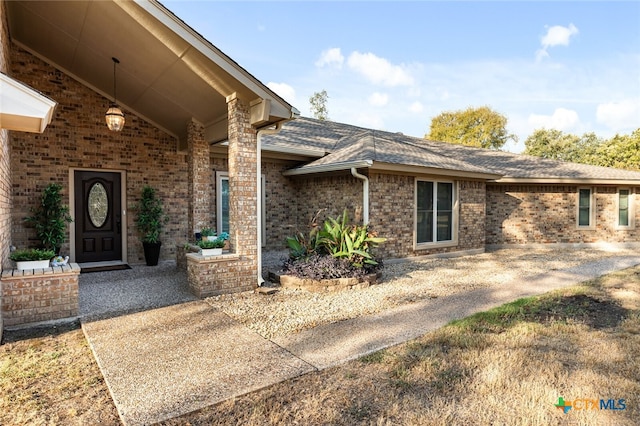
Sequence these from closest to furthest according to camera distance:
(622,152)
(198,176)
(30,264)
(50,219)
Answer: (30,264) < (50,219) < (198,176) < (622,152)

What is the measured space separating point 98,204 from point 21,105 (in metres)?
6.21

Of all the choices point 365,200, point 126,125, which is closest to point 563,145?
point 365,200

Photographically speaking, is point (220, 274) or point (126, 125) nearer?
point (220, 274)

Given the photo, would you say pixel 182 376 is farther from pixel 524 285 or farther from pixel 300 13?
pixel 300 13

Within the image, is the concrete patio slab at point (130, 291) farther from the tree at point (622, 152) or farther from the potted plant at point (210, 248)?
the tree at point (622, 152)

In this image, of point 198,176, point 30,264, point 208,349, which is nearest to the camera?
point 208,349

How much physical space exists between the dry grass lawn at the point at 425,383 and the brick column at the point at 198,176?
377 centimetres

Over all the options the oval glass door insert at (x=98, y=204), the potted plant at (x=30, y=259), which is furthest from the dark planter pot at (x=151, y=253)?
the potted plant at (x=30, y=259)

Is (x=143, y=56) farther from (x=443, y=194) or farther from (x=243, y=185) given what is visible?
(x=443, y=194)

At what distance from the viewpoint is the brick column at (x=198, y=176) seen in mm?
7797

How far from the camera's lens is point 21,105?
2881 mm

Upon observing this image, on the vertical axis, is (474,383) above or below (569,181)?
below

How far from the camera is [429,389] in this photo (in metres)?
3.00

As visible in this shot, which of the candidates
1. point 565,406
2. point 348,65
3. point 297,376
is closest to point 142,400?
point 297,376
